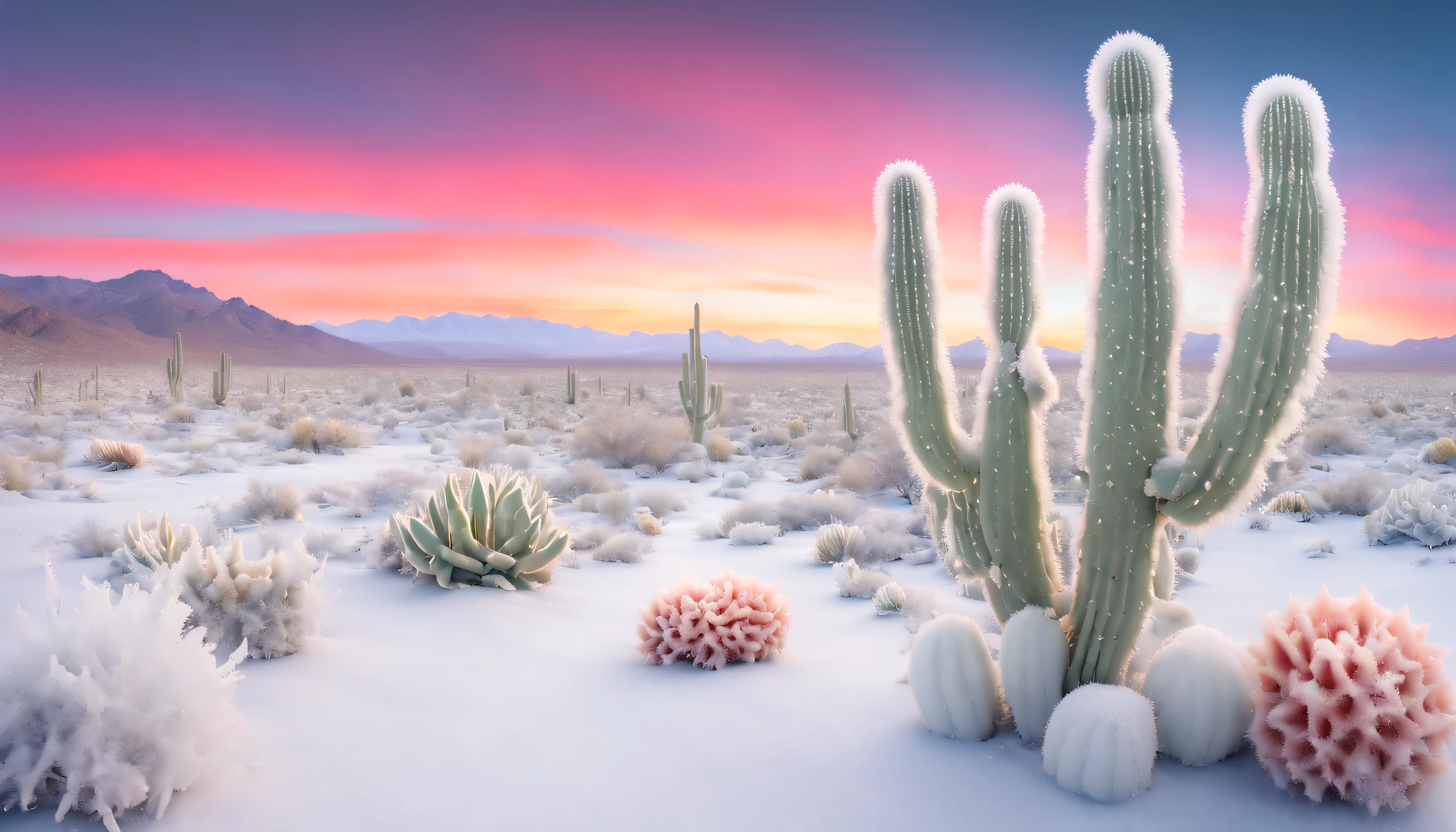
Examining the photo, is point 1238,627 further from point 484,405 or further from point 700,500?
point 484,405

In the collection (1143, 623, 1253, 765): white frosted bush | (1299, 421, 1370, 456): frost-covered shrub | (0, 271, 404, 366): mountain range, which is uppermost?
(0, 271, 404, 366): mountain range

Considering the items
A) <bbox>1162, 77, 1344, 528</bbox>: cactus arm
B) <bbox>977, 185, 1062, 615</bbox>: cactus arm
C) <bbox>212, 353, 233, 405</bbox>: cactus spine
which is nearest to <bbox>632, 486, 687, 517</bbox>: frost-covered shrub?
<bbox>977, 185, 1062, 615</bbox>: cactus arm

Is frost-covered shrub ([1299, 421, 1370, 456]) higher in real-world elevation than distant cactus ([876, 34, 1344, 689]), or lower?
lower

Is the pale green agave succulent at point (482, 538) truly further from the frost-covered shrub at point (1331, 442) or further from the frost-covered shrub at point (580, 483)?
the frost-covered shrub at point (1331, 442)

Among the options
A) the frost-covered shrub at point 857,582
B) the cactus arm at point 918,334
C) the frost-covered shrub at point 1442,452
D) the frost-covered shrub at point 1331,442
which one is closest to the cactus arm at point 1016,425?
the cactus arm at point 918,334

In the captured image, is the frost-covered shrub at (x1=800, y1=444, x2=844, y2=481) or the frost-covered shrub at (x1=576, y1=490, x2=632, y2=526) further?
the frost-covered shrub at (x1=800, y1=444, x2=844, y2=481)

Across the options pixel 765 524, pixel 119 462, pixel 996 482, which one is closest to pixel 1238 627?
pixel 996 482

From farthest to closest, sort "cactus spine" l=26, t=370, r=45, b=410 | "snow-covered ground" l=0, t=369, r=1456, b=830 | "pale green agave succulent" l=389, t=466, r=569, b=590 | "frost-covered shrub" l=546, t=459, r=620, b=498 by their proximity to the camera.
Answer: "cactus spine" l=26, t=370, r=45, b=410 < "frost-covered shrub" l=546, t=459, r=620, b=498 < "pale green agave succulent" l=389, t=466, r=569, b=590 < "snow-covered ground" l=0, t=369, r=1456, b=830

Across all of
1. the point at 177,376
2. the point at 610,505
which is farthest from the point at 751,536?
the point at 177,376

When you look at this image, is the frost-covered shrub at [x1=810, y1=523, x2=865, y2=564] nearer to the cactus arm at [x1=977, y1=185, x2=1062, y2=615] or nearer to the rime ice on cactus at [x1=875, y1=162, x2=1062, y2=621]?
the rime ice on cactus at [x1=875, y1=162, x2=1062, y2=621]

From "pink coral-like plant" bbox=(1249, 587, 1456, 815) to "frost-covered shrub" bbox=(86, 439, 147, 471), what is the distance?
44.4 ft

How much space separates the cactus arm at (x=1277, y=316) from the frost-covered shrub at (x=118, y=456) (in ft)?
43.7

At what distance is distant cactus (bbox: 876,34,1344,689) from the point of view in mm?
2686

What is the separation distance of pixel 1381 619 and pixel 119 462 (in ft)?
45.8
